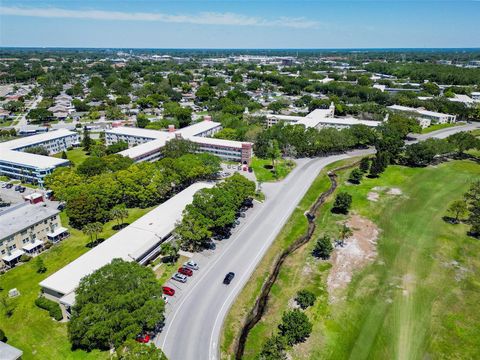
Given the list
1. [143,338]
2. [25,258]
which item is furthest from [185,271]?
[25,258]

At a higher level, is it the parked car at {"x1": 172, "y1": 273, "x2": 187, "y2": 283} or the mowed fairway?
the parked car at {"x1": 172, "y1": 273, "x2": 187, "y2": 283}

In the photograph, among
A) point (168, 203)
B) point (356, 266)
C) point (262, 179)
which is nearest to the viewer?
point (356, 266)

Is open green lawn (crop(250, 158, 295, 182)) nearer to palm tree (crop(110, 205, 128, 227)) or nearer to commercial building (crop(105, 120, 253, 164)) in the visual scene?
commercial building (crop(105, 120, 253, 164))

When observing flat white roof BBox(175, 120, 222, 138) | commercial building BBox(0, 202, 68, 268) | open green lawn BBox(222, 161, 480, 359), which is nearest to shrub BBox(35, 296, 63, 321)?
commercial building BBox(0, 202, 68, 268)

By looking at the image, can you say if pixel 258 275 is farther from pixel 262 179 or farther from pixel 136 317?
pixel 262 179

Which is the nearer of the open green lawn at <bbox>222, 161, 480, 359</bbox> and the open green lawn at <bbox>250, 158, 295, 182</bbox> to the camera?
the open green lawn at <bbox>222, 161, 480, 359</bbox>

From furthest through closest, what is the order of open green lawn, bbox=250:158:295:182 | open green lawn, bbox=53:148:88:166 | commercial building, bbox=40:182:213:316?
open green lawn, bbox=53:148:88:166, open green lawn, bbox=250:158:295:182, commercial building, bbox=40:182:213:316

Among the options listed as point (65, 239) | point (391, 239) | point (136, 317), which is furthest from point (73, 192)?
point (391, 239)
